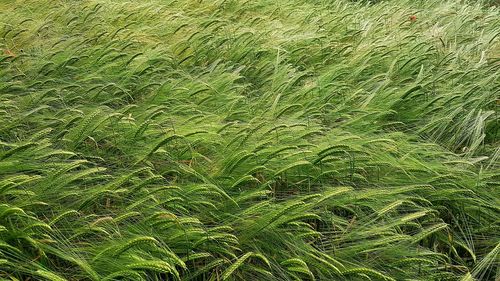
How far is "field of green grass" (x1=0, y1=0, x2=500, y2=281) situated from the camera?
176 cm

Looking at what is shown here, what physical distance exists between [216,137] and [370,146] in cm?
74

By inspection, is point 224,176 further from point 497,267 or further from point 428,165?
point 497,267

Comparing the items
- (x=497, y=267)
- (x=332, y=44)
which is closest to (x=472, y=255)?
(x=497, y=267)

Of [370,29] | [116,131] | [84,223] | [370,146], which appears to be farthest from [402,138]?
[370,29]

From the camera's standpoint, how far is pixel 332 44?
Result: 13.6ft

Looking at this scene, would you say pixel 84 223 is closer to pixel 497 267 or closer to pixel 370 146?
pixel 370 146

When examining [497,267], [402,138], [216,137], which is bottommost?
[497,267]

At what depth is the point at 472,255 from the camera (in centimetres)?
203

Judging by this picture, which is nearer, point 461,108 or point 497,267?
point 497,267

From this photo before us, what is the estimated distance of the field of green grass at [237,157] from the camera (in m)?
1.76

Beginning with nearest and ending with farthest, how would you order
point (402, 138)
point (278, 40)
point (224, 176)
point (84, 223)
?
point (84, 223) < point (224, 176) < point (402, 138) < point (278, 40)

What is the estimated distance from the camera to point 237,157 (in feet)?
7.06

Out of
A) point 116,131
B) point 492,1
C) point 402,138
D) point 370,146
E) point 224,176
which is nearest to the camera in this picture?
point 224,176

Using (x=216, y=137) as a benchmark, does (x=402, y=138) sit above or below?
below
